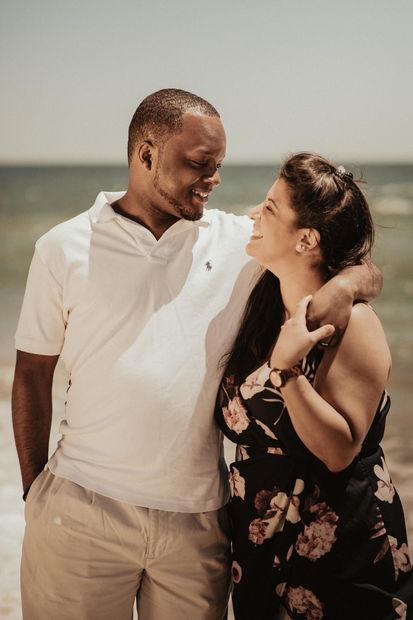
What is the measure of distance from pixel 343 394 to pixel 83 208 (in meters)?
16.6

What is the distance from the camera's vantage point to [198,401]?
1728mm

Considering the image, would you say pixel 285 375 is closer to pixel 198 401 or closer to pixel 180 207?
pixel 198 401

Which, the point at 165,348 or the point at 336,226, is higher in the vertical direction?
the point at 336,226

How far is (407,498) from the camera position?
3658mm

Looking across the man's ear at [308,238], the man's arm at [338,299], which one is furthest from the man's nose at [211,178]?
the man's arm at [338,299]

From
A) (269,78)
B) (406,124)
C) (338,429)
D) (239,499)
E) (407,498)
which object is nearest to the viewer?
(338,429)

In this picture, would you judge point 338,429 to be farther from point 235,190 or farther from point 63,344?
point 235,190

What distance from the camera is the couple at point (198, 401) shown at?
1629mm

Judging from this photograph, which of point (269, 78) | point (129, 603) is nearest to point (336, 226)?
Result: point (129, 603)

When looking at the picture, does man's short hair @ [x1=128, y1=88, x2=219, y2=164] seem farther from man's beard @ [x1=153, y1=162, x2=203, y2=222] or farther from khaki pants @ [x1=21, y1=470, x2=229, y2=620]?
khaki pants @ [x1=21, y1=470, x2=229, y2=620]

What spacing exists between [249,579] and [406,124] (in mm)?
7845

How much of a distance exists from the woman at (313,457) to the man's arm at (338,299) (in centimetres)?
2

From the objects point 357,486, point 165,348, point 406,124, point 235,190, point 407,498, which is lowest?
point 235,190

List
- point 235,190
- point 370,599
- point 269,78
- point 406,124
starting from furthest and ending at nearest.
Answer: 1. point 235,190
2. point 406,124
3. point 269,78
4. point 370,599
